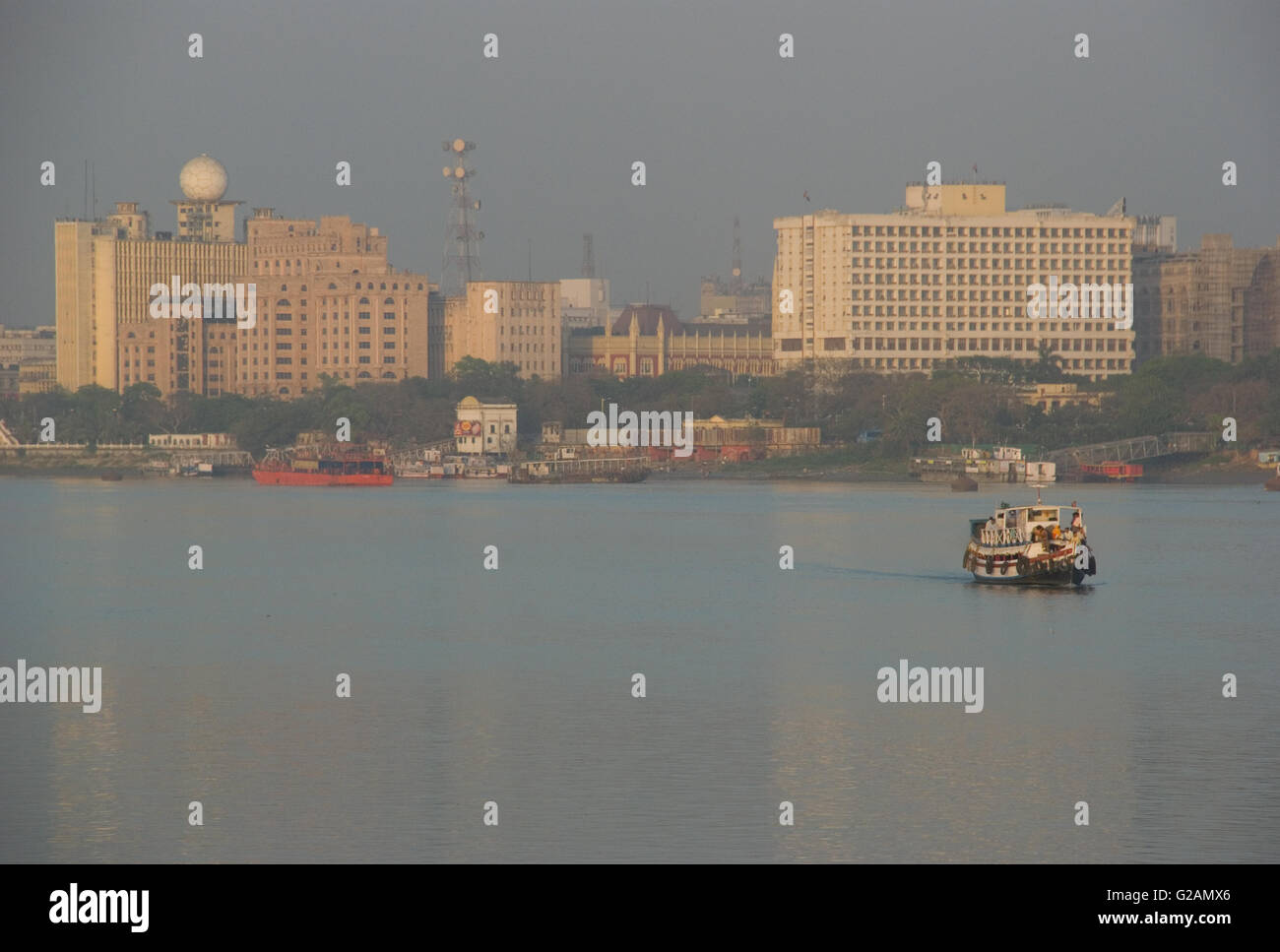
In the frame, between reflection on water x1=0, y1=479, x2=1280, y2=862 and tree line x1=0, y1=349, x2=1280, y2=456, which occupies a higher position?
tree line x1=0, y1=349, x2=1280, y2=456

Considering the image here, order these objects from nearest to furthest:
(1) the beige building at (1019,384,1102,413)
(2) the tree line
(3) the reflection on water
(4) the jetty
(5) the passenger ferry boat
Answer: (3) the reflection on water
(5) the passenger ferry boat
(2) the tree line
(4) the jetty
(1) the beige building at (1019,384,1102,413)

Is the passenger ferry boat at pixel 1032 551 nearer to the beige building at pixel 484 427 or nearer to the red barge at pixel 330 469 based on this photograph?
the red barge at pixel 330 469

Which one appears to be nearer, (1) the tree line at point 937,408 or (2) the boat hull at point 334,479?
(1) the tree line at point 937,408

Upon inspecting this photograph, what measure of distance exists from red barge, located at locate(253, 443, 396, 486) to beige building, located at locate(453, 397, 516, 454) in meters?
8.45

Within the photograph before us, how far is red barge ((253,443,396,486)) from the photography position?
567 feet

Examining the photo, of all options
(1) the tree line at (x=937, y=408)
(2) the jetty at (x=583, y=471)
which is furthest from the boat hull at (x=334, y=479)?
(1) the tree line at (x=937, y=408)

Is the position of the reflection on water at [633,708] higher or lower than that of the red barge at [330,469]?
lower

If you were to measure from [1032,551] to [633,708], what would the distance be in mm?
27578

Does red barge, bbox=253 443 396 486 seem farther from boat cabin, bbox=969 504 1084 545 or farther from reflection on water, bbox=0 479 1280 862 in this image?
boat cabin, bbox=969 504 1084 545

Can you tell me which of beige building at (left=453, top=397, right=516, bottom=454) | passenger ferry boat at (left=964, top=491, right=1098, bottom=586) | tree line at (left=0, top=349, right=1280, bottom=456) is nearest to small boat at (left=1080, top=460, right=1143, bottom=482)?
tree line at (left=0, top=349, right=1280, bottom=456)

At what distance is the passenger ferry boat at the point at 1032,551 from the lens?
7006 centimetres

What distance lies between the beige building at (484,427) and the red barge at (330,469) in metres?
8.45
